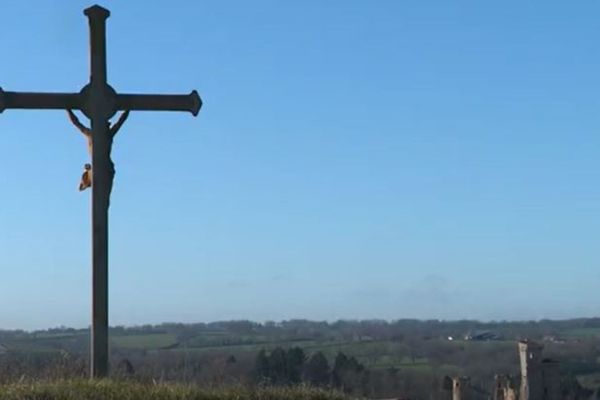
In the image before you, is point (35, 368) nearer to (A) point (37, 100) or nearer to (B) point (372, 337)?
(A) point (37, 100)

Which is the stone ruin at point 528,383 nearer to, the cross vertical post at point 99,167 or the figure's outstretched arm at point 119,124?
the cross vertical post at point 99,167

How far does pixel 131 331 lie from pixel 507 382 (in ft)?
46.0

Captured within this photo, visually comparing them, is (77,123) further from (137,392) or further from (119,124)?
(137,392)

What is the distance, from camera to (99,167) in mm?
11898

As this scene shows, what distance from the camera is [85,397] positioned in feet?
30.2

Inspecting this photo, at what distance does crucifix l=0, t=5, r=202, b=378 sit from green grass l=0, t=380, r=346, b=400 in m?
1.90

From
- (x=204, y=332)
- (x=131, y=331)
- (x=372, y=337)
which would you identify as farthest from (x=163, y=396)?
(x=372, y=337)

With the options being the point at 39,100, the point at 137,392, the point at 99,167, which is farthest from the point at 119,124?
the point at 137,392

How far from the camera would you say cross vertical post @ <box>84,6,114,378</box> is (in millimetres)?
11727

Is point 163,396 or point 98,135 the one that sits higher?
point 98,135

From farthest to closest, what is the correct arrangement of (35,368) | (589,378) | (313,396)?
(589,378) → (35,368) → (313,396)

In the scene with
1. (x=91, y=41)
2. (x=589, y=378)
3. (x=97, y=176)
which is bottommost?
(x=589, y=378)

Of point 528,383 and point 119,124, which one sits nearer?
point 528,383

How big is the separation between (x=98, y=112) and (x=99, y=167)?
1.70ft
